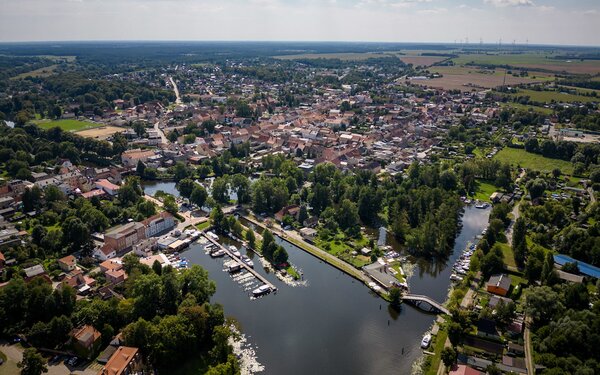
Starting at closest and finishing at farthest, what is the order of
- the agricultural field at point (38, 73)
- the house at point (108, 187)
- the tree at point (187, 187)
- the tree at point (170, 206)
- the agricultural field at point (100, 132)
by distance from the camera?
the tree at point (170, 206) → the tree at point (187, 187) → the house at point (108, 187) → the agricultural field at point (100, 132) → the agricultural field at point (38, 73)

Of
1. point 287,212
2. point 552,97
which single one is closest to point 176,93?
point 287,212

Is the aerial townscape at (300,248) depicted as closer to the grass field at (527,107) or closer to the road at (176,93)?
the grass field at (527,107)

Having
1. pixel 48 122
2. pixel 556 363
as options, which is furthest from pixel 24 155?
pixel 556 363

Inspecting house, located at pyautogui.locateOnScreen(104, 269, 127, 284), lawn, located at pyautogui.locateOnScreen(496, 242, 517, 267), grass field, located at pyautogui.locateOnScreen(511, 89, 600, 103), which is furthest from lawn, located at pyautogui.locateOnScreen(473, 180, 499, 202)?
grass field, located at pyautogui.locateOnScreen(511, 89, 600, 103)

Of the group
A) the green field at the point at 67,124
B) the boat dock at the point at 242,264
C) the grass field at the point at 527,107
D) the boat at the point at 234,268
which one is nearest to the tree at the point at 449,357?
the boat dock at the point at 242,264

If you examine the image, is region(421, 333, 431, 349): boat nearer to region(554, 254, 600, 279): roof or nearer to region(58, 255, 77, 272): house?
region(554, 254, 600, 279): roof
